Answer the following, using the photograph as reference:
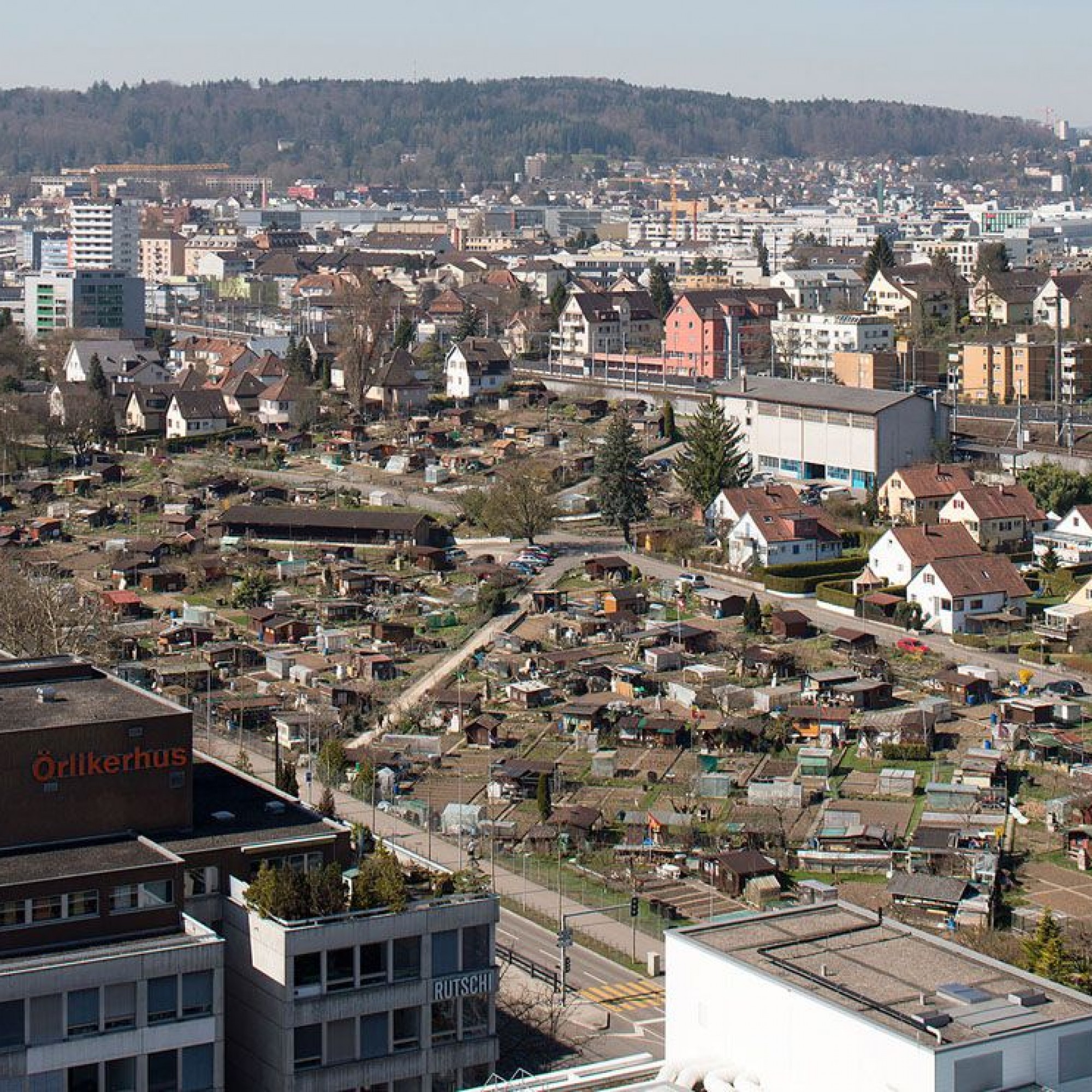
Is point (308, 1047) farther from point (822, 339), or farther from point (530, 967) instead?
point (822, 339)

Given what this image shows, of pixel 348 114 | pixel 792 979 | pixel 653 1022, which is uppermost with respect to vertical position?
pixel 348 114

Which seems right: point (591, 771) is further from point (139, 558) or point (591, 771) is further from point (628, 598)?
point (139, 558)

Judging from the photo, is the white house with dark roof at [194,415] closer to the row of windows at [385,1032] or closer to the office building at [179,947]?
the office building at [179,947]

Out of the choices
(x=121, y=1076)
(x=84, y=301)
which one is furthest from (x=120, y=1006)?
(x=84, y=301)

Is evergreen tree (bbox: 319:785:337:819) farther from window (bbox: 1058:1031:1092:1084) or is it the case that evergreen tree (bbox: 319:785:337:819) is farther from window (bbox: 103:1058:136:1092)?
window (bbox: 1058:1031:1092:1084)

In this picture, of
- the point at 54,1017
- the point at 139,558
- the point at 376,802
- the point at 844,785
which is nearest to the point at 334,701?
the point at 376,802
